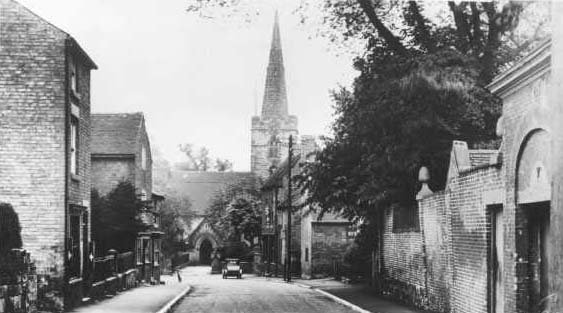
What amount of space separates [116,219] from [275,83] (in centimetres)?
5561

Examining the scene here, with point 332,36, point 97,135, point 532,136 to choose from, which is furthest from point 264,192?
point 532,136

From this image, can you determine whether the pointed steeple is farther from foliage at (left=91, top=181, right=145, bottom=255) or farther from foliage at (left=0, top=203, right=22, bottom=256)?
foliage at (left=0, top=203, right=22, bottom=256)

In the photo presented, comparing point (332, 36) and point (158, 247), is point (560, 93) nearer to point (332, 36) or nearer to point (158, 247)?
point (332, 36)

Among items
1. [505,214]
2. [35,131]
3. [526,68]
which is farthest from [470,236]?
[35,131]

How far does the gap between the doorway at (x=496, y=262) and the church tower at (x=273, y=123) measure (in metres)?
69.8

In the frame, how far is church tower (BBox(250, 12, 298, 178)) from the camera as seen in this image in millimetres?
85312

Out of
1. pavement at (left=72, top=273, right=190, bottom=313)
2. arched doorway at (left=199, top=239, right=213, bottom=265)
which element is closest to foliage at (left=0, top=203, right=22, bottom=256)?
pavement at (left=72, top=273, right=190, bottom=313)

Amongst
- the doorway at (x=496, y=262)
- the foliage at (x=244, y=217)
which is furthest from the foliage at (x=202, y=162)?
the doorway at (x=496, y=262)

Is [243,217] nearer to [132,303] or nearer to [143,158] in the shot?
[143,158]

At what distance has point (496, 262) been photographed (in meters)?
13.5

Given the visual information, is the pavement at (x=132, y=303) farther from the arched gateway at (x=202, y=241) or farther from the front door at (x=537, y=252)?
the arched gateway at (x=202, y=241)

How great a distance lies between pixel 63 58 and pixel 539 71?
13124mm

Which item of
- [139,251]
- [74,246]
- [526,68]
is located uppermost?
[526,68]

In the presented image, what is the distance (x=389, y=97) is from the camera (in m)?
22.3
